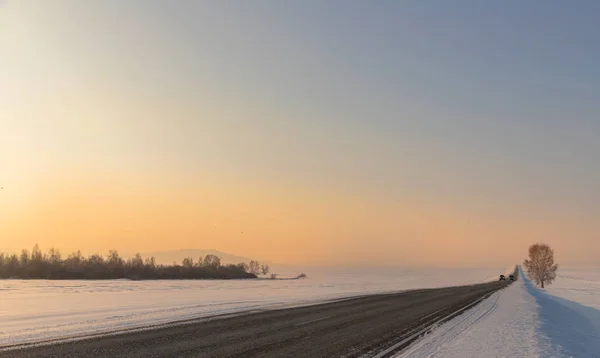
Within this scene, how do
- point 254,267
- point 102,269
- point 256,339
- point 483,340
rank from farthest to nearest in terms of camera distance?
point 254,267, point 102,269, point 483,340, point 256,339

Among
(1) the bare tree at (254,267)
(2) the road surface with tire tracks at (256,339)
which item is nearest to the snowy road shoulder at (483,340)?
(2) the road surface with tire tracks at (256,339)

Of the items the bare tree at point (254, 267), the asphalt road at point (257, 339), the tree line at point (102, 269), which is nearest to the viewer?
the asphalt road at point (257, 339)

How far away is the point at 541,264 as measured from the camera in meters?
110

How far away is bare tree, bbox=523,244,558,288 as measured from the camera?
108 meters

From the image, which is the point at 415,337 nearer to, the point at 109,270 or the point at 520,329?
the point at 520,329

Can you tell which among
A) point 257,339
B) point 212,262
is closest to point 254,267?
point 212,262

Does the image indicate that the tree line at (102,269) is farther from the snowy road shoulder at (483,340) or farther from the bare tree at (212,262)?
the snowy road shoulder at (483,340)

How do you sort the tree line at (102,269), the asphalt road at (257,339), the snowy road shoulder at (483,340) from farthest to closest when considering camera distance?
1. the tree line at (102,269)
2. the snowy road shoulder at (483,340)
3. the asphalt road at (257,339)

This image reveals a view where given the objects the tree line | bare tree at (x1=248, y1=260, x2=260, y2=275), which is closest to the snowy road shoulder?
the tree line

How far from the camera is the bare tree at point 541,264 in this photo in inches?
4268

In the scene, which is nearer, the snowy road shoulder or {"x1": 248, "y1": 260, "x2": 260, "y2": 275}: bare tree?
the snowy road shoulder

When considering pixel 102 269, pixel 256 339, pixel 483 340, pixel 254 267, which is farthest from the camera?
pixel 254 267

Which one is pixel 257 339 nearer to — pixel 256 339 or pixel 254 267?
pixel 256 339

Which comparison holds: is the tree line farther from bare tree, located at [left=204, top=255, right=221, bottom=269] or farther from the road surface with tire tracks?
the road surface with tire tracks
